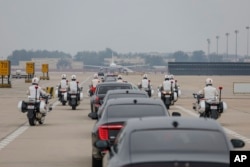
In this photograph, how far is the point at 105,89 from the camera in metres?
33.2

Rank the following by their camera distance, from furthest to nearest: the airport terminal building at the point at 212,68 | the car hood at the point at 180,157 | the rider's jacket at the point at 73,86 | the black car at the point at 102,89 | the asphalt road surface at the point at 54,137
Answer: the airport terminal building at the point at 212,68 < the rider's jacket at the point at 73,86 < the black car at the point at 102,89 < the asphalt road surface at the point at 54,137 < the car hood at the point at 180,157

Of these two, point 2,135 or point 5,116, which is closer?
point 2,135

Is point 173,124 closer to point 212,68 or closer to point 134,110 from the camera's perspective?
point 134,110

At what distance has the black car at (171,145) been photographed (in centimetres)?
1085

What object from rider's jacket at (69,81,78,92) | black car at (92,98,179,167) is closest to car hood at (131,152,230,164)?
black car at (92,98,179,167)

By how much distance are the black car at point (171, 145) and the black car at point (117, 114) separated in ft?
16.0

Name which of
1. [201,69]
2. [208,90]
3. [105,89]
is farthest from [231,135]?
[201,69]

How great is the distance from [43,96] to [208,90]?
561 cm

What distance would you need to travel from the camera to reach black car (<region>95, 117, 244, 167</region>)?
35.6ft

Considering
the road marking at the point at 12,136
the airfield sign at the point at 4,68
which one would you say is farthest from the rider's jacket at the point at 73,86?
the airfield sign at the point at 4,68

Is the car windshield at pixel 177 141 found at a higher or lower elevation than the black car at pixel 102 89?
higher

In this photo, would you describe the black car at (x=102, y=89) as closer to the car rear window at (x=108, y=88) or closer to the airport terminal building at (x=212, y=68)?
the car rear window at (x=108, y=88)

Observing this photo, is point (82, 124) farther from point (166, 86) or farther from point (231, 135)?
point (166, 86)

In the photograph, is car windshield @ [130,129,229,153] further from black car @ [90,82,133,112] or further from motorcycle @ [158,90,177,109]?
motorcycle @ [158,90,177,109]
